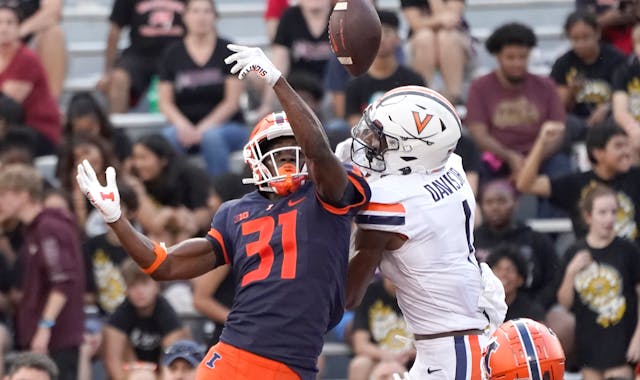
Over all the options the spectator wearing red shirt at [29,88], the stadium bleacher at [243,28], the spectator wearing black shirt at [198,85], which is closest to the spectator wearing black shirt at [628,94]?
the stadium bleacher at [243,28]

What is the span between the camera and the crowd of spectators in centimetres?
867

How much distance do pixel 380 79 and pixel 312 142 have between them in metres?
4.48

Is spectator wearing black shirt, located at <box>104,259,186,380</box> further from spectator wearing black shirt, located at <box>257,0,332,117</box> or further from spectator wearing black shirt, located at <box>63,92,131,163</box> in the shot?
spectator wearing black shirt, located at <box>257,0,332,117</box>

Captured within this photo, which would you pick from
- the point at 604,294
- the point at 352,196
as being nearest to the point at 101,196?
the point at 352,196

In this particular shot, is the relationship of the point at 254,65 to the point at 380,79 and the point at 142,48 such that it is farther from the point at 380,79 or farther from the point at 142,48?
the point at 142,48

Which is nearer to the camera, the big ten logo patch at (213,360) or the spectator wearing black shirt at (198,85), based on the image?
the big ten logo patch at (213,360)

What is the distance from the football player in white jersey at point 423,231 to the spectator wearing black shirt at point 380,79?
382 centimetres

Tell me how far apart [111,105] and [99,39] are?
163 centimetres

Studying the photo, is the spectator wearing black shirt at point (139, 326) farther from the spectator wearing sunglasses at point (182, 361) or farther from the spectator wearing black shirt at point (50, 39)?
the spectator wearing black shirt at point (50, 39)

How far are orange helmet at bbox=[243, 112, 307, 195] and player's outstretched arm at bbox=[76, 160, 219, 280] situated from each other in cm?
38

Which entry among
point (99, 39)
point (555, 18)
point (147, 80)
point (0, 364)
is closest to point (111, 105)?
point (147, 80)

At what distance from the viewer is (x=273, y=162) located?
226 inches

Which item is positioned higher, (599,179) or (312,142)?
(312,142)

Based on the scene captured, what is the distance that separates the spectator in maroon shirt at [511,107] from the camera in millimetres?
9758
